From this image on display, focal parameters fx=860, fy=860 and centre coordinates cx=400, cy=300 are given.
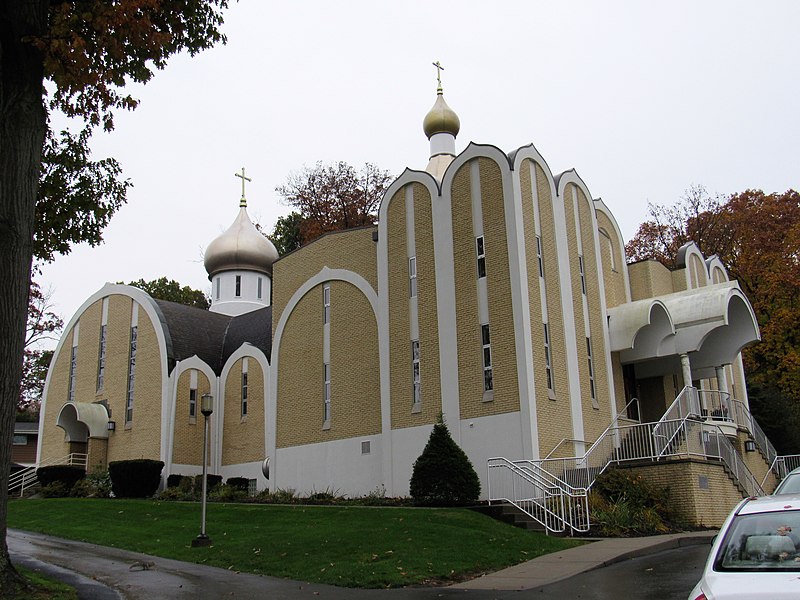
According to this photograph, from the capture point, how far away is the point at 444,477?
795 inches

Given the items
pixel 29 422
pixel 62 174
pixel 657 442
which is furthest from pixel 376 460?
pixel 29 422

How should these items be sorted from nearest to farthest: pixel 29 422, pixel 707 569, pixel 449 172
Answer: pixel 707 569, pixel 449 172, pixel 29 422

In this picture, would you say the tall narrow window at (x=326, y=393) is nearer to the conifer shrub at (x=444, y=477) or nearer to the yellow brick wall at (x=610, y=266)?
the conifer shrub at (x=444, y=477)

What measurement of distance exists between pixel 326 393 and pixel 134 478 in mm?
7319

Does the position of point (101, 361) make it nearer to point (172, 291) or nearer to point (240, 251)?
point (240, 251)

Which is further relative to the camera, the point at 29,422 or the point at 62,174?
the point at 29,422

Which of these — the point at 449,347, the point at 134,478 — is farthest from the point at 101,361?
the point at 449,347

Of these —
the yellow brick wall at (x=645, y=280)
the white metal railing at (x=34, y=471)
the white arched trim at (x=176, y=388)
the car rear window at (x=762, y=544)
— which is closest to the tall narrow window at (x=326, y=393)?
the white arched trim at (x=176, y=388)

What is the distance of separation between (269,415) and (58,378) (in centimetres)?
1352

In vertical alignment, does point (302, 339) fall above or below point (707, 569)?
above

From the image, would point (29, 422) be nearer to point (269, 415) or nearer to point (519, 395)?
A: point (269, 415)

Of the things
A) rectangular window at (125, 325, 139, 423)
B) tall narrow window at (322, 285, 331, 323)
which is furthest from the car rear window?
rectangular window at (125, 325, 139, 423)

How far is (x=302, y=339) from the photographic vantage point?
29391mm

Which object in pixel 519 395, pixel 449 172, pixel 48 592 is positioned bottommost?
pixel 48 592
